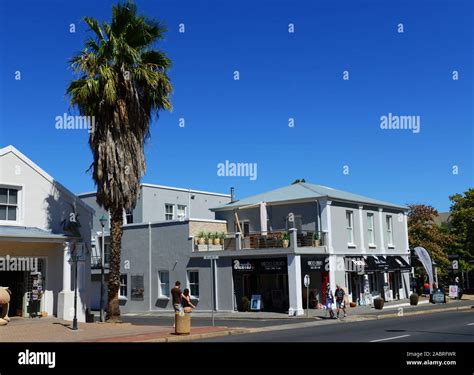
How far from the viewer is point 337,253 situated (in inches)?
1342

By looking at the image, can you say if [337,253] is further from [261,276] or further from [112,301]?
[112,301]

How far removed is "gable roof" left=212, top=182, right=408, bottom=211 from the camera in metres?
34.9

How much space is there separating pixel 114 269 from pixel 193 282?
11555 mm

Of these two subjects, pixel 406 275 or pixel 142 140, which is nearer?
pixel 142 140

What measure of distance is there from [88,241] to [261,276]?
40.0 feet

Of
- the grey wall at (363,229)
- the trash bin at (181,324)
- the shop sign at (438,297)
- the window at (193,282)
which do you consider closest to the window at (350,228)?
the grey wall at (363,229)

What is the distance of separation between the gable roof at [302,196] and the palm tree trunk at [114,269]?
13102 millimetres

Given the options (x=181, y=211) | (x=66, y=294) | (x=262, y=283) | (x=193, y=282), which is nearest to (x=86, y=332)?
(x=66, y=294)

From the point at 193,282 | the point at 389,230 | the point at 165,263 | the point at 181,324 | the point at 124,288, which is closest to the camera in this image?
the point at 181,324

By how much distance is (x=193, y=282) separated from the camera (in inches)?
1390

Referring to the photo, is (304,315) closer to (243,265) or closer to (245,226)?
(243,265)

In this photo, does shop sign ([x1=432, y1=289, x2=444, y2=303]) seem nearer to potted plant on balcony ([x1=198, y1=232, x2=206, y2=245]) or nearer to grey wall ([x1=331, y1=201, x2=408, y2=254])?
grey wall ([x1=331, y1=201, x2=408, y2=254])

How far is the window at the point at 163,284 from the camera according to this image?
119 ft
